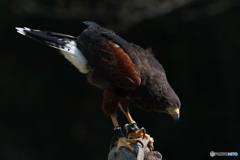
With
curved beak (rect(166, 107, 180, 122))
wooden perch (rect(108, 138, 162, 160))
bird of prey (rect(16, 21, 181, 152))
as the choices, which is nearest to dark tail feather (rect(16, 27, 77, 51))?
bird of prey (rect(16, 21, 181, 152))

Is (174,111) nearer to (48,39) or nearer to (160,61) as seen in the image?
(48,39)

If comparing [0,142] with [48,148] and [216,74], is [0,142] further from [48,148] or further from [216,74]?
[216,74]

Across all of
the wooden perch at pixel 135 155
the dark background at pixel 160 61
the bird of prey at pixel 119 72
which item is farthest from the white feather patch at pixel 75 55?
the dark background at pixel 160 61

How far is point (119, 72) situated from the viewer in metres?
3.85

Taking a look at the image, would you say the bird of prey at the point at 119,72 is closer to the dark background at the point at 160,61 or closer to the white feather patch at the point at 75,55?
the white feather patch at the point at 75,55

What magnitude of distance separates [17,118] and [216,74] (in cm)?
334

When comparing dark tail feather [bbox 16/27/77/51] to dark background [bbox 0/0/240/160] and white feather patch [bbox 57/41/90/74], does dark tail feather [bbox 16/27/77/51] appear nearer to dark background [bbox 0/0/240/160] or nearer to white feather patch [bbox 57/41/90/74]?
white feather patch [bbox 57/41/90/74]

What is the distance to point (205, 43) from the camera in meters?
6.53

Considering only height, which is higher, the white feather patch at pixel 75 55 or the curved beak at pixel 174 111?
the white feather patch at pixel 75 55

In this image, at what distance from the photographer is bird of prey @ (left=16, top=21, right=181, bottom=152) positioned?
12.4ft

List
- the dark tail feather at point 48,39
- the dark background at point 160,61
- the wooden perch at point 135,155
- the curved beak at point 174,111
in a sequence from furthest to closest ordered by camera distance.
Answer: the dark background at point 160,61
the dark tail feather at point 48,39
the curved beak at point 174,111
the wooden perch at point 135,155

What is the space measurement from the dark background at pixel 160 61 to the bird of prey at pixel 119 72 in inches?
95.0

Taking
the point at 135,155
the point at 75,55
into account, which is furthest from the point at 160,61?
the point at 135,155

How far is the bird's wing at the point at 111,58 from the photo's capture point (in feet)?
12.4
